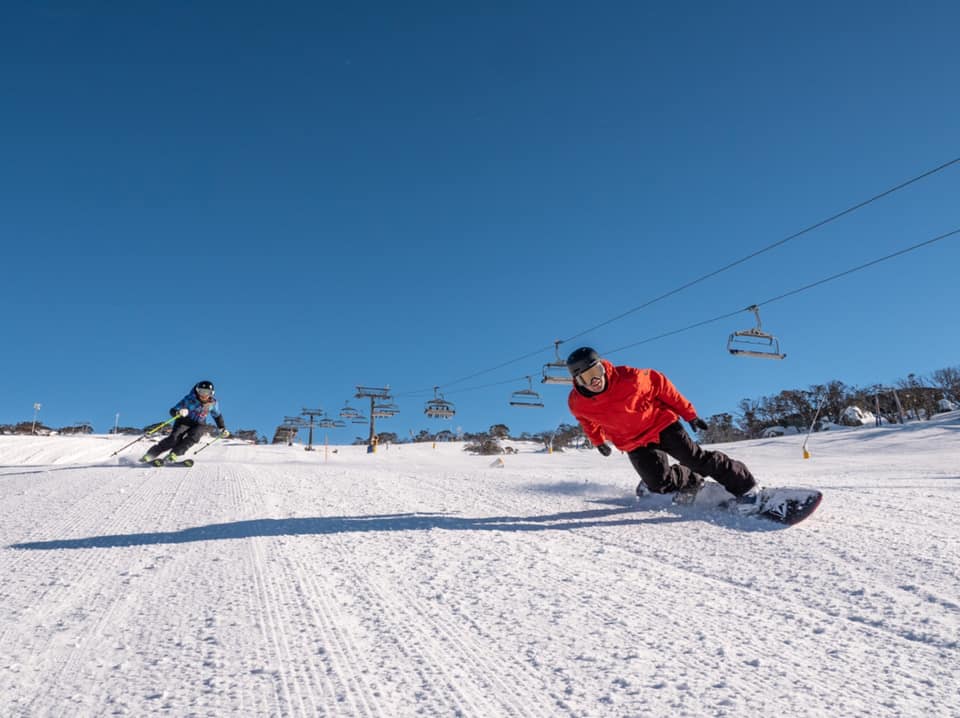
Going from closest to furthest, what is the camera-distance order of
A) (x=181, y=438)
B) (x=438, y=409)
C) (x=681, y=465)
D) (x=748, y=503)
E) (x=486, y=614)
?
1. (x=486, y=614)
2. (x=748, y=503)
3. (x=681, y=465)
4. (x=181, y=438)
5. (x=438, y=409)

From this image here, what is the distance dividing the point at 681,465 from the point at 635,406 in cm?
68

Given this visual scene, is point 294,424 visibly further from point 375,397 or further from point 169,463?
point 169,463

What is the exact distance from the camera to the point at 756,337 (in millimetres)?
13078

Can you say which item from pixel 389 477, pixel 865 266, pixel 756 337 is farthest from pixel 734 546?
pixel 865 266

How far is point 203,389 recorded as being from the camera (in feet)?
30.8

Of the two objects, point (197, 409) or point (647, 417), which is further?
point (197, 409)

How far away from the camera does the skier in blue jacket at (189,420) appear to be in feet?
30.2

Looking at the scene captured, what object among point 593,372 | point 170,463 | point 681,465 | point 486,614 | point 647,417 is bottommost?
point 486,614

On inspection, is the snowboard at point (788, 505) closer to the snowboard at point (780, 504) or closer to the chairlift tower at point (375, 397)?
the snowboard at point (780, 504)

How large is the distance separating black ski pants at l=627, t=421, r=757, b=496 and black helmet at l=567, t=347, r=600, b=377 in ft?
2.50

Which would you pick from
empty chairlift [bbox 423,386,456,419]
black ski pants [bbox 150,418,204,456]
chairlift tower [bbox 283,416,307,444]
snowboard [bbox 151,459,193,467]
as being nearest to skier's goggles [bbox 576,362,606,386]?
snowboard [bbox 151,459,193,467]

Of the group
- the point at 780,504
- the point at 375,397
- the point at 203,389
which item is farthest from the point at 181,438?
the point at 375,397

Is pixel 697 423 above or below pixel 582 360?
below

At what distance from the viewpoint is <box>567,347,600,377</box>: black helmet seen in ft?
13.3
